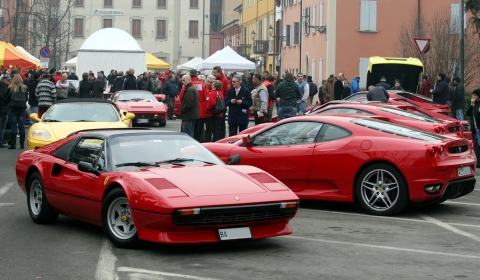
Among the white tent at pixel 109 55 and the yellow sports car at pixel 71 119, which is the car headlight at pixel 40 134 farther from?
the white tent at pixel 109 55

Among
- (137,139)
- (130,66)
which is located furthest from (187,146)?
(130,66)

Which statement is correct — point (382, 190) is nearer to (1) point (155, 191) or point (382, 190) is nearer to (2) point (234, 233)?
(2) point (234, 233)

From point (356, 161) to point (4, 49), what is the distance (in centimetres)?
2575

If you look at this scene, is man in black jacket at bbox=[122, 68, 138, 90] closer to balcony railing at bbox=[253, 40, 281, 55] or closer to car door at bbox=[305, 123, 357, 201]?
car door at bbox=[305, 123, 357, 201]

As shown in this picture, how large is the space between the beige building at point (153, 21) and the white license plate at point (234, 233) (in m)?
84.1

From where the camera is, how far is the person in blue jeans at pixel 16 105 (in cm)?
2112

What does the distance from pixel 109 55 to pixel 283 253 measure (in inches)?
1392

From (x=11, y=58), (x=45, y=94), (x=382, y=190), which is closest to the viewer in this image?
(x=382, y=190)

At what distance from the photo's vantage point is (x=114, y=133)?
9602mm

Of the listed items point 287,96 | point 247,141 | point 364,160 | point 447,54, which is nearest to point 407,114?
point 247,141

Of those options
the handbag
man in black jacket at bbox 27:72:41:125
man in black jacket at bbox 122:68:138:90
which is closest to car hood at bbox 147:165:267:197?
the handbag

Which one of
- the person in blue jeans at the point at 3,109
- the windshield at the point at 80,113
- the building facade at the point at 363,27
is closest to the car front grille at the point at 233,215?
the windshield at the point at 80,113

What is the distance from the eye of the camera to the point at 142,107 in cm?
3005

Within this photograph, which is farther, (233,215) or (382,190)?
(382,190)
